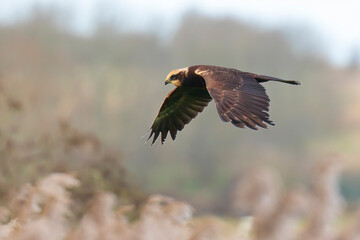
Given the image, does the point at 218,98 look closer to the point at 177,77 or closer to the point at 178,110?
the point at 177,77

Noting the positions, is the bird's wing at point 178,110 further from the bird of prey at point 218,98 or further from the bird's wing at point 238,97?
the bird's wing at point 238,97

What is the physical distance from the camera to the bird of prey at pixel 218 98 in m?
3.48

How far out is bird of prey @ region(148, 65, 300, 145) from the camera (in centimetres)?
348

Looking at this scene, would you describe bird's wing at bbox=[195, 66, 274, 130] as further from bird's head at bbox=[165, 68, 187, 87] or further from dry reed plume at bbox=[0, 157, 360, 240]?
dry reed plume at bbox=[0, 157, 360, 240]

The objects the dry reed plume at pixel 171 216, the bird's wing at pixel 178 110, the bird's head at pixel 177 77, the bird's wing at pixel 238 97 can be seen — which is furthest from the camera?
the bird's wing at pixel 178 110

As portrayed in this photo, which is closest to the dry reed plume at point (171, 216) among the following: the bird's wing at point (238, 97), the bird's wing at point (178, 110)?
the bird's wing at point (178, 110)

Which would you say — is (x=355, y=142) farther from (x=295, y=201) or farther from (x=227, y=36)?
(x=295, y=201)

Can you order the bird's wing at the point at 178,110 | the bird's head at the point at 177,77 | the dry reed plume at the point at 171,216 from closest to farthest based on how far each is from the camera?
1. the bird's head at the point at 177,77
2. the dry reed plume at the point at 171,216
3. the bird's wing at the point at 178,110

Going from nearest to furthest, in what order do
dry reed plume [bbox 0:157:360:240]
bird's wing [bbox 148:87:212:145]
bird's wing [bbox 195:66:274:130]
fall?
bird's wing [bbox 195:66:274:130]
dry reed plume [bbox 0:157:360:240]
bird's wing [bbox 148:87:212:145]

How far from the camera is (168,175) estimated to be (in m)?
14.6

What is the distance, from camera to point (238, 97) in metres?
3.58

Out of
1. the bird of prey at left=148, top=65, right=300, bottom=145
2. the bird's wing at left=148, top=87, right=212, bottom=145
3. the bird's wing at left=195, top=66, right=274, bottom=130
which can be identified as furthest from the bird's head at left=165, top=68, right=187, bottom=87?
the bird's wing at left=148, top=87, right=212, bottom=145

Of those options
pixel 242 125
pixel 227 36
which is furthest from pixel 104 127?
pixel 242 125

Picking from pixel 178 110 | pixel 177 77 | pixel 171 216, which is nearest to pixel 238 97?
pixel 177 77
